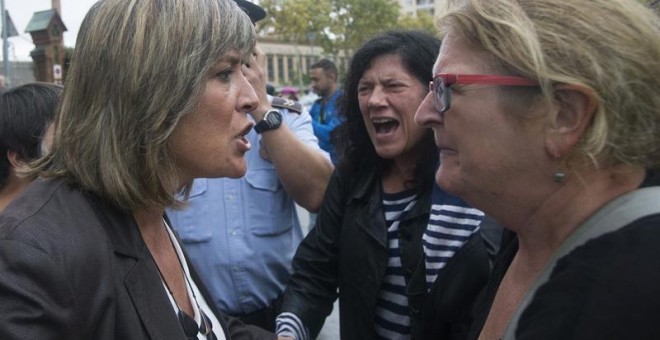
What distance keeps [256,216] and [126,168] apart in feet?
3.82

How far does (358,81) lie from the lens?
2.53m

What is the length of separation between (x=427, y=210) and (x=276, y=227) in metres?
0.78

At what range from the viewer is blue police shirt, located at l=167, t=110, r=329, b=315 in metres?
2.57

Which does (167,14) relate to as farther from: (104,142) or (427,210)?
(427,210)

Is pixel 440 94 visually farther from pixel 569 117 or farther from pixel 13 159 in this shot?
pixel 13 159

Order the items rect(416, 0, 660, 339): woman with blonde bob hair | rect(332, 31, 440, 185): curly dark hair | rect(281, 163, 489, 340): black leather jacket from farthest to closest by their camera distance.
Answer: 1. rect(332, 31, 440, 185): curly dark hair
2. rect(281, 163, 489, 340): black leather jacket
3. rect(416, 0, 660, 339): woman with blonde bob hair

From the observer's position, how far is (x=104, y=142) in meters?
1.49

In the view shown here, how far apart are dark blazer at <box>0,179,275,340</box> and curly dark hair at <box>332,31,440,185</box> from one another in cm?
119

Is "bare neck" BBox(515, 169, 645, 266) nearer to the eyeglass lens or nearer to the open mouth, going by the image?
the eyeglass lens

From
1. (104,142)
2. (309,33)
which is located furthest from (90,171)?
(309,33)

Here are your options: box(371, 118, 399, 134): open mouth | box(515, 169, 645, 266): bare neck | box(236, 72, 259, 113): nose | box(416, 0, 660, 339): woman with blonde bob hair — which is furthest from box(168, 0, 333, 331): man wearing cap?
box(515, 169, 645, 266): bare neck

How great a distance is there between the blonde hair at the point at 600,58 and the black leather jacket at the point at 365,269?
0.88m

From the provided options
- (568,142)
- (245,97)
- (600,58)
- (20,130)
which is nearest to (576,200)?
(568,142)

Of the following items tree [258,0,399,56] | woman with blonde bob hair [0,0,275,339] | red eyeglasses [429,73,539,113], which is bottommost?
tree [258,0,399,56]
